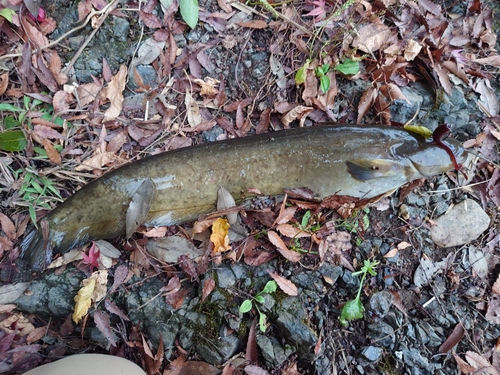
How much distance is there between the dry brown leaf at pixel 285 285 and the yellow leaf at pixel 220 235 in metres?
0.42

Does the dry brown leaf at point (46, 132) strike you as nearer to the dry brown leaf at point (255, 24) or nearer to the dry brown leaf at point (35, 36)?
the dry brown leaf at point (35, 36)

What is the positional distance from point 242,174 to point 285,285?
3.11 feet

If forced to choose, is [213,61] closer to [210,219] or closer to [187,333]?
[210,219]

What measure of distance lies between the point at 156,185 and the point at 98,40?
145 centimetres

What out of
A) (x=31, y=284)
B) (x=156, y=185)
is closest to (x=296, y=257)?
(x=156, y=185)

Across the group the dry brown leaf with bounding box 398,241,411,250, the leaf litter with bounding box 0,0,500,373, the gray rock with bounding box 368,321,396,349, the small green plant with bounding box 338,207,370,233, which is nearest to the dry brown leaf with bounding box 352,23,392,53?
the leaf litter with bounding box 0,0,500,373

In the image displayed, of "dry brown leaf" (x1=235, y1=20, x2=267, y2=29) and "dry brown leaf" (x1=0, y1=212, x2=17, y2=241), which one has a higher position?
"dry brown leaf" (x1=235, y1=20, x2=267, y2=29)

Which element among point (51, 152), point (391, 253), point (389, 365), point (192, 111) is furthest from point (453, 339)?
point (51, 152)

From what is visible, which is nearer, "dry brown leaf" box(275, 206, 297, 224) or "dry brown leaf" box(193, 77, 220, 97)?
"dry brown leaf" box(275, 206, 297, 224)

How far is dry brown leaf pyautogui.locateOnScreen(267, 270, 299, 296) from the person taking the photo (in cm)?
290

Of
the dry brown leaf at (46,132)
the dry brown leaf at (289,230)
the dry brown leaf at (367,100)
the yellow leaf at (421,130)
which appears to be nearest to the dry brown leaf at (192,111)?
the dry brown leaf at (46,132)

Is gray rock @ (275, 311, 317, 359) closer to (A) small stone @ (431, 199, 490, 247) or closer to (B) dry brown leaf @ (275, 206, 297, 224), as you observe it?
(B) dry brown leaf @ (275, 206, 297, 224)

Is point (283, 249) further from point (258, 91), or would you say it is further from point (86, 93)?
point (86, 93)

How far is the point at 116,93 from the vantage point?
3285mm
